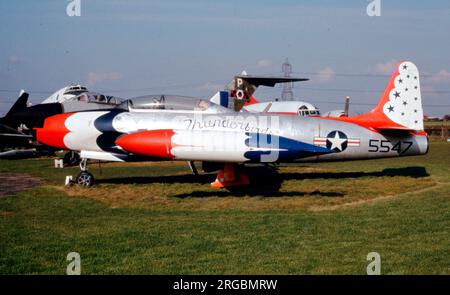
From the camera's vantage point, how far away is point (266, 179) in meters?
14.1

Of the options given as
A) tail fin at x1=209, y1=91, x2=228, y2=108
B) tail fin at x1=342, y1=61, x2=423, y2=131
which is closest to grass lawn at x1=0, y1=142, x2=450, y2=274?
tail fin at x1=342, y1=61, x2=423, y2=131

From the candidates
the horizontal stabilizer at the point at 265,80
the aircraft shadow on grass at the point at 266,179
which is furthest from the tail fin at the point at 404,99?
the horizontal stabilizer at the point at 265,80

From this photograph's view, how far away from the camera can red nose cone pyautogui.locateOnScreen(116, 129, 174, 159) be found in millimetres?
10477

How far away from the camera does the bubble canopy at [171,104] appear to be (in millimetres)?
12227

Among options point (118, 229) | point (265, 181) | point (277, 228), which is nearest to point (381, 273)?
point (277, 228)

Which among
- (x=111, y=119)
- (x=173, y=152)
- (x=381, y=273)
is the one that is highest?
(x=111, y=119)

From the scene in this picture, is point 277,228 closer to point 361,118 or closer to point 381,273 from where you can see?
point 381,273

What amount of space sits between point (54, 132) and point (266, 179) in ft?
20.4

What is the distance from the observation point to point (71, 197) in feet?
35.7

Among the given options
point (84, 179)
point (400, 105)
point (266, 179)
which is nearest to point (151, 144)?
point (84, 179)

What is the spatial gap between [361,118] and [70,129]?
818 cm

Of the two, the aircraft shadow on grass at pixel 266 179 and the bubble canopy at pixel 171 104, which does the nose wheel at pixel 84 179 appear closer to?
the aircraft shadow on grass at pixel 266 179

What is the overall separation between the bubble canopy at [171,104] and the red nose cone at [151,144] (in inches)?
69.1

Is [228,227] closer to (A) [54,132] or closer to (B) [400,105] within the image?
(A) [54,132]
